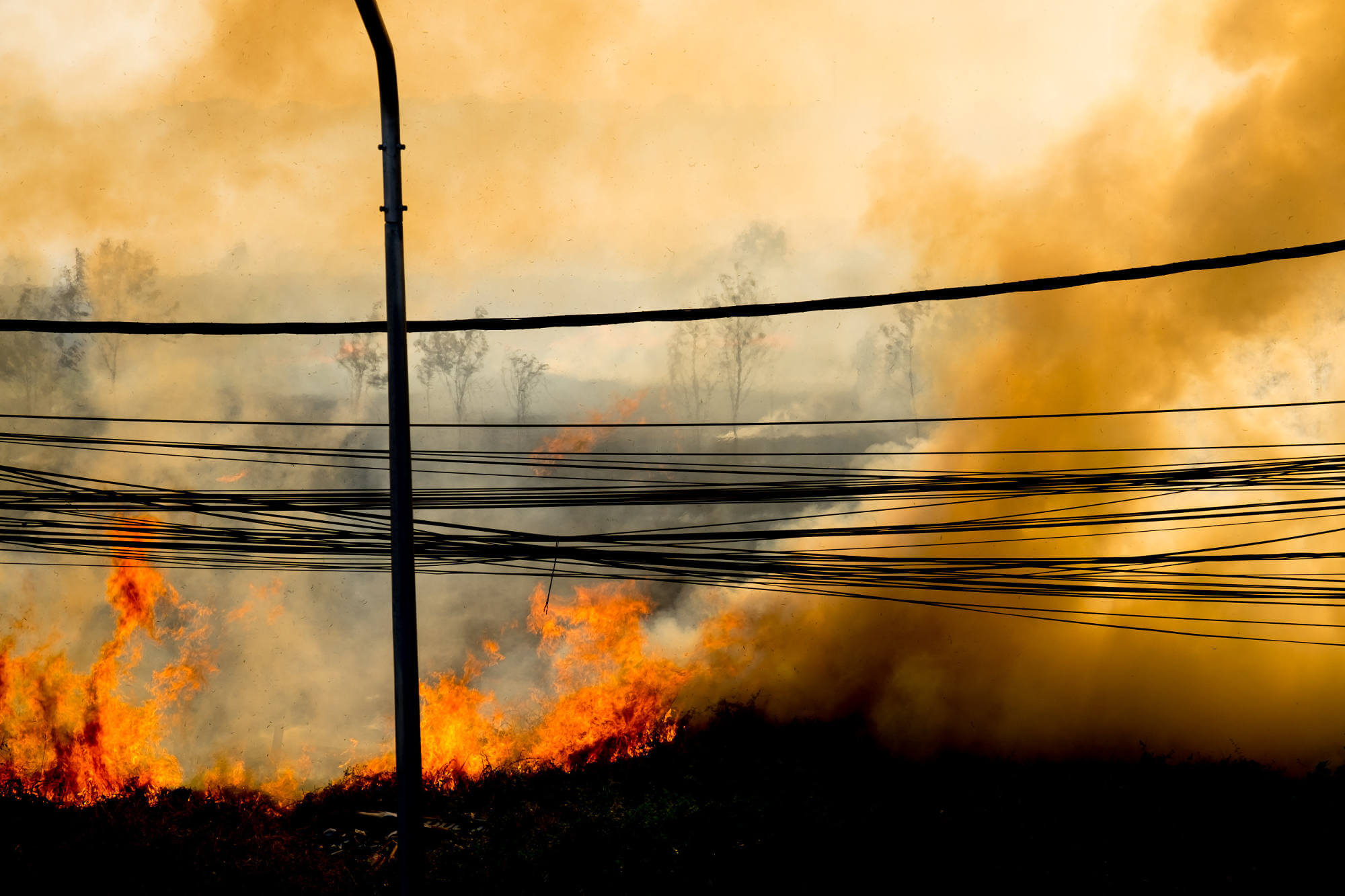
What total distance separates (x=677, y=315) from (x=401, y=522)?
223 cm

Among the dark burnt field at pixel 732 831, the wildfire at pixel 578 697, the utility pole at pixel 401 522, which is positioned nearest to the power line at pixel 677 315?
the utility pole at pixel 401 522

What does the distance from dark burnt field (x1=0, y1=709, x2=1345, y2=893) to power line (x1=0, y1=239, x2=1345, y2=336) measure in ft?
30.6

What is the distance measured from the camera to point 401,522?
3.99 metres

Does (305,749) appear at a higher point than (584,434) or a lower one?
lower

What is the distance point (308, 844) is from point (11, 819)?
5449 millimetres

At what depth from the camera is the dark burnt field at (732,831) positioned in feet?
37.9

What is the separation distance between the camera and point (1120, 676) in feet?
59.4

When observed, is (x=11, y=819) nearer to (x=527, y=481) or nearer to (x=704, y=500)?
(x=527, y=481)

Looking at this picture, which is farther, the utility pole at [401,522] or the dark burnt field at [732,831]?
the dark burnt field at [732,831]

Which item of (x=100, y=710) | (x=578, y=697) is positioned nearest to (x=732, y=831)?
(x=578, y=697)

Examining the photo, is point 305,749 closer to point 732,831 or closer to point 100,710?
point 100,710

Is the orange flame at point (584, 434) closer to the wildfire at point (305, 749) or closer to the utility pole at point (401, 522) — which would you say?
the wildfire at point (305, 749)

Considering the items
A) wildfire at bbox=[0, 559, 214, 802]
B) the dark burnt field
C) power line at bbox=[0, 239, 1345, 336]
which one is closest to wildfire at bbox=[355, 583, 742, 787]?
the dark burnt field

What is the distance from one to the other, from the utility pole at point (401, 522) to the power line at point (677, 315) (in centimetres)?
59
